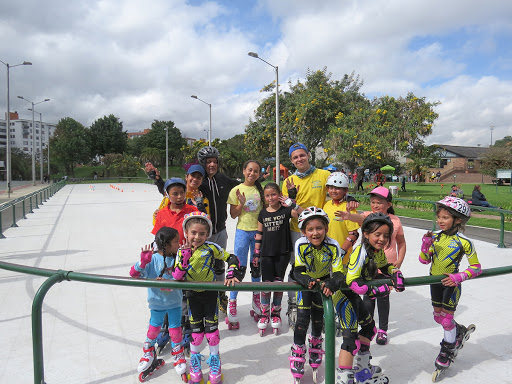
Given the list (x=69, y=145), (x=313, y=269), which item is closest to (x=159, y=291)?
(x=313, y=269)

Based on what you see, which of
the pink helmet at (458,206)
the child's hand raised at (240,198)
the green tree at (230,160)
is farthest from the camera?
the green tree at (230,160)

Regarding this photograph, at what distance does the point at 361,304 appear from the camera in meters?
2.57

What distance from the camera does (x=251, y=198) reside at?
12.2 feet

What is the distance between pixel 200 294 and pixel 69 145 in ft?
197

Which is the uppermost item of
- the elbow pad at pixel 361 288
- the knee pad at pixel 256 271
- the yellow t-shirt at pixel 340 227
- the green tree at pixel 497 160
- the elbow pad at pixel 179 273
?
the green tree at pixel 497 160

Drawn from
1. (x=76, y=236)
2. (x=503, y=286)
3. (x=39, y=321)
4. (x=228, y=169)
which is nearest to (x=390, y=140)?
(x=503, y=286)

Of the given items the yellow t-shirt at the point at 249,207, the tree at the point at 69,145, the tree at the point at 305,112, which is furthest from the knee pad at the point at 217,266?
the tree at the point at 69,145

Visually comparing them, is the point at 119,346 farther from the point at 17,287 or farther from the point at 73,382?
the point at 17,287

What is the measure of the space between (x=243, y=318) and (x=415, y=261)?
13.0 feet

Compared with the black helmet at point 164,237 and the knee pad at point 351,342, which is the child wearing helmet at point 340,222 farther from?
the black helmet at point 164,237

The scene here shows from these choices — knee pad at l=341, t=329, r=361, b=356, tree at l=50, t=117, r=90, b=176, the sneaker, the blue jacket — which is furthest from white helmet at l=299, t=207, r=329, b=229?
tree at l=50, t=117, r=90, b=176

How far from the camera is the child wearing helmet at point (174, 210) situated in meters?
3.22

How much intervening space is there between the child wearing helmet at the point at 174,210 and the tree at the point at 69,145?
58987 millimetres

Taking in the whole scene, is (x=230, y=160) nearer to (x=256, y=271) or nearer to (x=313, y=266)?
(x=256, y=271)
